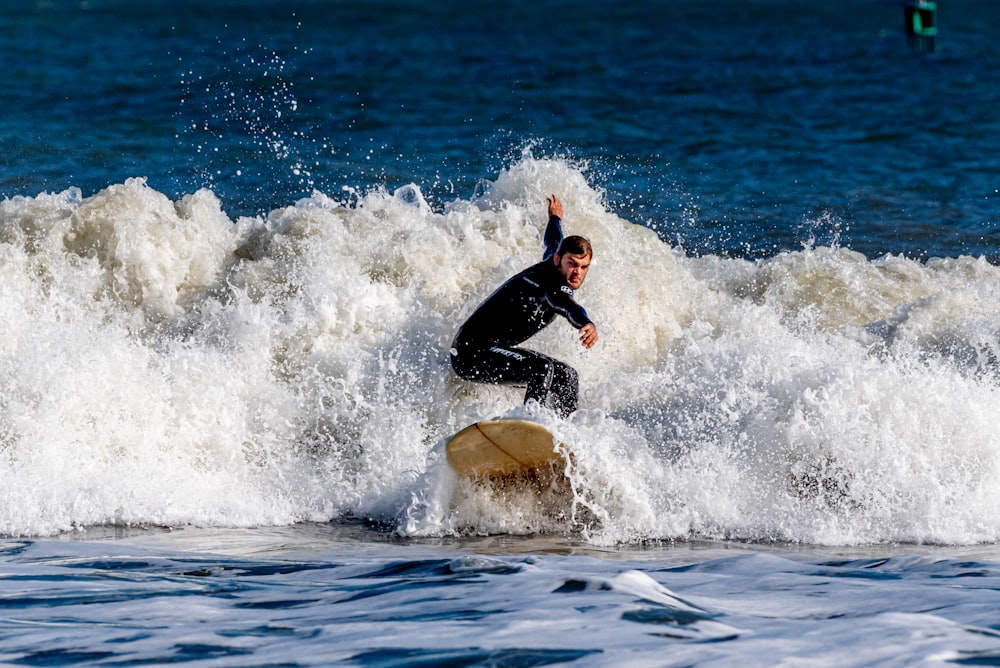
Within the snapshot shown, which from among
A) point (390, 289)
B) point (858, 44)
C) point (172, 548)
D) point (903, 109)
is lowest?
point (172, 548)

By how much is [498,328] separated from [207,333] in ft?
7.98

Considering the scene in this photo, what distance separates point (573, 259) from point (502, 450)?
1.32 meters

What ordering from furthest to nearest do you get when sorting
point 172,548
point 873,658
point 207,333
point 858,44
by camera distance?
point 858,44 → point 207,333 → point 172,548 → point 873,658

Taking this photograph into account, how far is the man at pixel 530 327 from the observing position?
295 inches

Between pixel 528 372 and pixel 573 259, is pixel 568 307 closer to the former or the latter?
pixel 573 259

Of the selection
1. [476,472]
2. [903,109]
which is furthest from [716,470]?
[903,109]

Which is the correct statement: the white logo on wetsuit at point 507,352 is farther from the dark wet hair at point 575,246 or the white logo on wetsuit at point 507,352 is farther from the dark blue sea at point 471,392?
the dark wet hair at point 575,246

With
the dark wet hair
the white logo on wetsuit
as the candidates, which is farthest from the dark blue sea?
the dark wet hair

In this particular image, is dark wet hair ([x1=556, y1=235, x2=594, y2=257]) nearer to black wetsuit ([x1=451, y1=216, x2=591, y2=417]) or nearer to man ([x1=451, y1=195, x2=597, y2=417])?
man ([x1=451, y1=195, x2=597, y2=417])

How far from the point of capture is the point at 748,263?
11.2 m

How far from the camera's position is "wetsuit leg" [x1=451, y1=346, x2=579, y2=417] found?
755 cm

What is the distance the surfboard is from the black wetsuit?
58 cm

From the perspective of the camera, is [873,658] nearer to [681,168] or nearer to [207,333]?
[207,333]

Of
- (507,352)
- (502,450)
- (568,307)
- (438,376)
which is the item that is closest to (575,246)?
(568,307)
